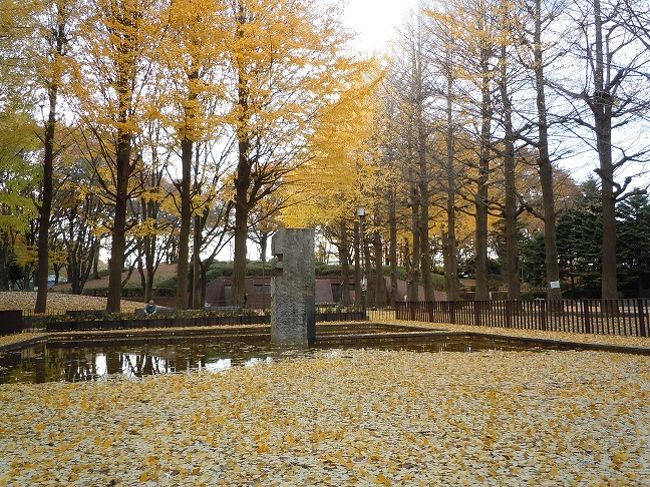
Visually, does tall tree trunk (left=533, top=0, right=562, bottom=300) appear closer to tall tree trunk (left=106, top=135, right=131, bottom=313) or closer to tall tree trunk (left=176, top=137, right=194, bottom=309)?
tall tree trunk (left=176, top=137, right=194, bottom=309)

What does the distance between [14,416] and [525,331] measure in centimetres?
1197

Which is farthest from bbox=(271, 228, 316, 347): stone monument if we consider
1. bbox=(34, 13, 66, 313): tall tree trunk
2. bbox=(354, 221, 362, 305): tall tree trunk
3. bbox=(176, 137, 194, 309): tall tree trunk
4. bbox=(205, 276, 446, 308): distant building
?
bbox=(205, 276, 446, 308): distant building

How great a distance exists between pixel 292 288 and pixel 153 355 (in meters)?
2.98

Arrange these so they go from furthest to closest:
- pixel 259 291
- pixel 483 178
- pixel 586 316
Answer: pixel 259 291 < pixel 483 178 < pixel 586 316

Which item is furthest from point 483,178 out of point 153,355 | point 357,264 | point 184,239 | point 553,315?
point 153,355

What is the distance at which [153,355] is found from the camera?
10594 millimetres

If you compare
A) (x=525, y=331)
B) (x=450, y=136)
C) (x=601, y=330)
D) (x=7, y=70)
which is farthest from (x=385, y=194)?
(x=7, y=70)

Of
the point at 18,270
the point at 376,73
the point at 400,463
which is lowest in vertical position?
the point at 400,463

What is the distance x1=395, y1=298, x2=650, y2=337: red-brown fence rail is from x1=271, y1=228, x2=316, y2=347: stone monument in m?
6.24

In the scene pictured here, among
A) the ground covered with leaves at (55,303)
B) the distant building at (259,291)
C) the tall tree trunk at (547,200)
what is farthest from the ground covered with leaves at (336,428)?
the distant building at (259,291)

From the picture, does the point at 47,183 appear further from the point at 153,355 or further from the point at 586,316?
the point at 586,316

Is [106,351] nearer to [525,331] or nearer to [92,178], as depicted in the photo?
[525,331]

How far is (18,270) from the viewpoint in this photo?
38719mm

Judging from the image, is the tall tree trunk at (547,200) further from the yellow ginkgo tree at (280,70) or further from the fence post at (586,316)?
the yellow ginkgo tree at (280,70)
